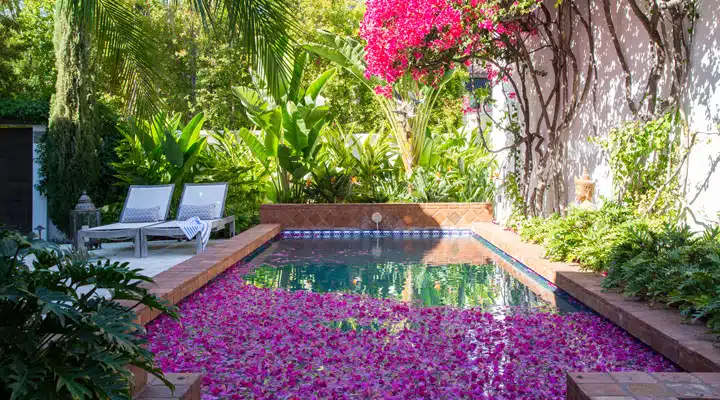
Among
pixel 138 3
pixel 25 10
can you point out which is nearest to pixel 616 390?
pixel 138 3

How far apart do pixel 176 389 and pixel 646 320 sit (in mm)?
2958

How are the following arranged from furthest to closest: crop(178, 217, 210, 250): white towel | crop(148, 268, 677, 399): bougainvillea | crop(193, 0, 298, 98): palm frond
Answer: crop(178, 217, 210, 250): white towel
crop(193, 0, 298, 98): palm frond
crop(148, 268, 677, 399): bougainvillea

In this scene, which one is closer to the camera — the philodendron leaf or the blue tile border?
the philodendron leaf

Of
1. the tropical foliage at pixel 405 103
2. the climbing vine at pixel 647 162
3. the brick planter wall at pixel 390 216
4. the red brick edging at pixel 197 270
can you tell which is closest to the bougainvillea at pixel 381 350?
the red brick edging at pixel 197 270

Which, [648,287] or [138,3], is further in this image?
[138,3]

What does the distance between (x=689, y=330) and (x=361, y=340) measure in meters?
2.00

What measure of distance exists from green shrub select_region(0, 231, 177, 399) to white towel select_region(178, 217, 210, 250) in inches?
207

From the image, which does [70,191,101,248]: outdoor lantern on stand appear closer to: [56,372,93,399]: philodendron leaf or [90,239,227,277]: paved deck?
[90,239,227,277]: paved deck

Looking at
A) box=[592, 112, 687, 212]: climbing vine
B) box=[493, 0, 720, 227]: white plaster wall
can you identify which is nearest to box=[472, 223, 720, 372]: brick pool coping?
box=[592, 112, 687, 212]: climbing vine

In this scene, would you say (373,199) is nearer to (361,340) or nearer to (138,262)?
(138,262)

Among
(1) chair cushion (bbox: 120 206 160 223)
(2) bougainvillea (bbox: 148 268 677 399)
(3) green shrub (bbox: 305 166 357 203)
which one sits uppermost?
(3) green shrub (bbox: 305 166 357 203)

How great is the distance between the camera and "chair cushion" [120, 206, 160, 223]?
8.59m

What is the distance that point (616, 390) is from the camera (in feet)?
8.77

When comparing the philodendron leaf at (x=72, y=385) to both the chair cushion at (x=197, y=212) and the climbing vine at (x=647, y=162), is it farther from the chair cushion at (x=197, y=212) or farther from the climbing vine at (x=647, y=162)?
the chair cushion at (x=197, y=212)
